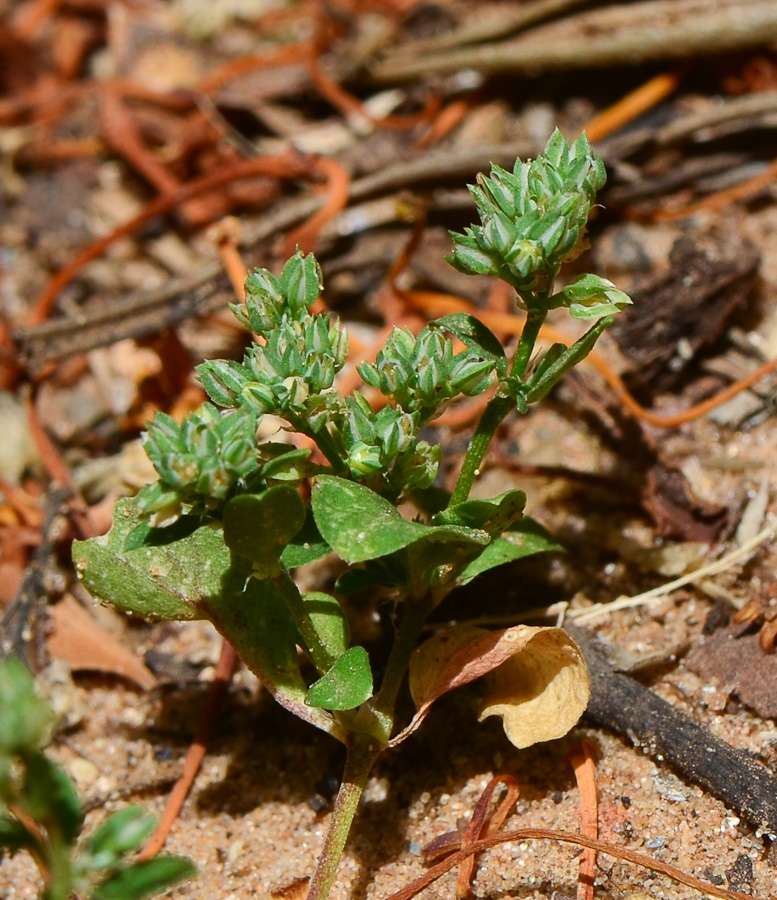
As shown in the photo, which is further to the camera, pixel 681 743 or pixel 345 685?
pixel 681 743

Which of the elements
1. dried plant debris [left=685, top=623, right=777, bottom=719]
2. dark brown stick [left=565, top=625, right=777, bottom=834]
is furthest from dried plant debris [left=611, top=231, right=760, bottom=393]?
dark brown stick [left=565, top=625, right=777, bottom=834]

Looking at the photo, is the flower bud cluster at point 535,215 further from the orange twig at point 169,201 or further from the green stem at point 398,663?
the orange twig at point 169,201

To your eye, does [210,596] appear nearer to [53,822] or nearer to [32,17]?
[53,822]

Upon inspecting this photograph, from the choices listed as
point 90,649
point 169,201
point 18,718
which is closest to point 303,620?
point 18,718

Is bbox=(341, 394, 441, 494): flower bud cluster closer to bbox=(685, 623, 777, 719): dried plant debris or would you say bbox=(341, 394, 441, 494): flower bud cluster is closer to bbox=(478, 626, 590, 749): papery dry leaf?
bbox=(478, 626, 590, 749): papery dry leaf

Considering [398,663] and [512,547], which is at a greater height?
[512,547]
